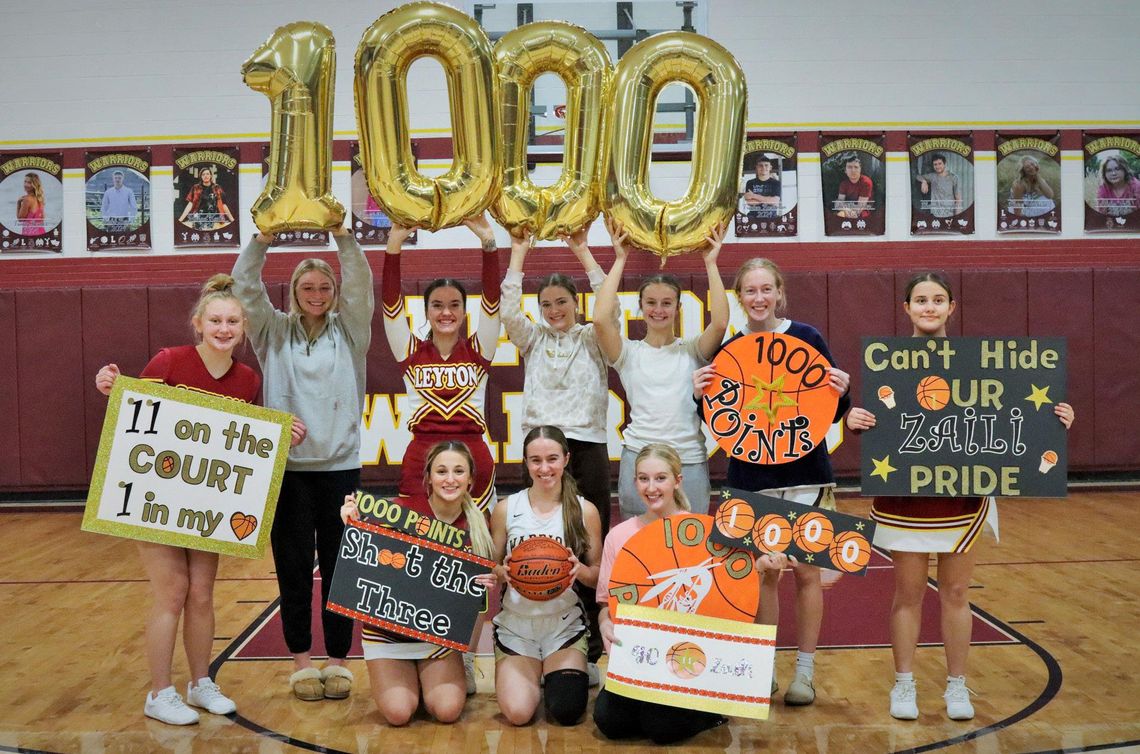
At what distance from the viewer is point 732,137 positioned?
3625mm

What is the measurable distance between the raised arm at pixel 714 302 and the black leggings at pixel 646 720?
131cm

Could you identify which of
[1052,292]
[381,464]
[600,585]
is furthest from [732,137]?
[1052,292]

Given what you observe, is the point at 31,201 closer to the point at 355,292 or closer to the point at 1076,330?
the point at 355,292

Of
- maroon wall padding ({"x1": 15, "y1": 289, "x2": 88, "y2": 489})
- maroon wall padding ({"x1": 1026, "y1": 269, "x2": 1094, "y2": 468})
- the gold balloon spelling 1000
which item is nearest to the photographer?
the gold balloon spelling 1000

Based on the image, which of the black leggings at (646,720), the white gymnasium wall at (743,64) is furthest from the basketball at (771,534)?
the white gymnasium wall at (743,64)

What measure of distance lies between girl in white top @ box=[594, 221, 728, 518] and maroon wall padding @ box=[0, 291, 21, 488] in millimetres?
6124

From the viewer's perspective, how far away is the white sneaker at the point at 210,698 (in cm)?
362

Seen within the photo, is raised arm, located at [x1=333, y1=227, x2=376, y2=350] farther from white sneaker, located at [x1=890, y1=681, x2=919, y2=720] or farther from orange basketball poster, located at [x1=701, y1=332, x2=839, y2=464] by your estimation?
white sneaker, located at [x1=890, y1=681, x2=919, y2=720]

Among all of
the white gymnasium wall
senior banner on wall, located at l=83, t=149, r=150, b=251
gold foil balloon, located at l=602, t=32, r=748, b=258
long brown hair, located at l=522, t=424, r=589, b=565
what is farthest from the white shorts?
senior banner on wall, located at l=83, t=149, r=150, b=251

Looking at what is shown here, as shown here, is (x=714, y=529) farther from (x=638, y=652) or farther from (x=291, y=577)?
(x=291, y=577)

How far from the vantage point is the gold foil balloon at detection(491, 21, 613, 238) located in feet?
11.7

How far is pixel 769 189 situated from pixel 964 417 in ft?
17.5

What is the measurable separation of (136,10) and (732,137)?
267 inches

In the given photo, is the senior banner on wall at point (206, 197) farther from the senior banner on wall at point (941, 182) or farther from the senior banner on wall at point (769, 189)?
the senior banner on wall at point (941, 182)
